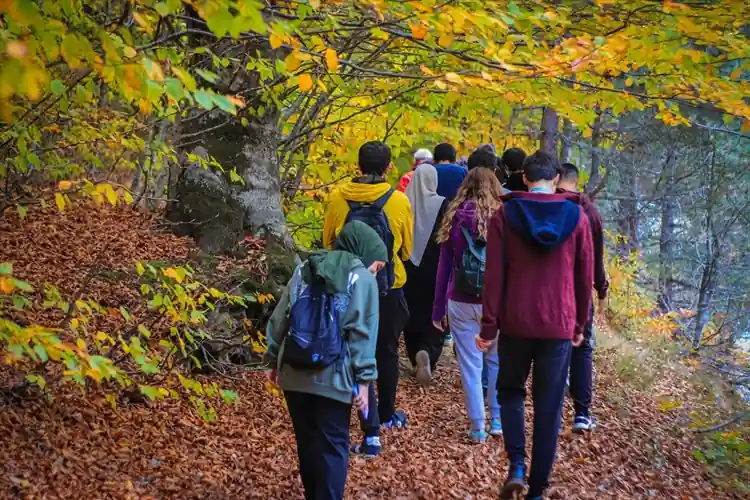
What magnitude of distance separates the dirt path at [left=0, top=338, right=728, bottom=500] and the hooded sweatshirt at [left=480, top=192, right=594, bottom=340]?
61.2 inches

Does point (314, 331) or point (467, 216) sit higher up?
point (467, 216)

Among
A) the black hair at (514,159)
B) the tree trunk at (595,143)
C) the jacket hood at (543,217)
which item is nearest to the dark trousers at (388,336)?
the jacket hood at (543,217)

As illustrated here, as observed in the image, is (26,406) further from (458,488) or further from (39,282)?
(458,488)

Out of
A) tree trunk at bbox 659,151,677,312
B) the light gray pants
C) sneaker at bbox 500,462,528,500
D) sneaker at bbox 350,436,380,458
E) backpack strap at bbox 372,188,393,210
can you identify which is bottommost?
tree trunk at bbox 659,151,677,312

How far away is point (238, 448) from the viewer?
5492 millimetres

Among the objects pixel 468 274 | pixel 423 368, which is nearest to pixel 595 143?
pixel 423 368

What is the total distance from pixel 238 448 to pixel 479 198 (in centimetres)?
285

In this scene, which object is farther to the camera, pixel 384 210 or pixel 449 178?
pixel 449 178

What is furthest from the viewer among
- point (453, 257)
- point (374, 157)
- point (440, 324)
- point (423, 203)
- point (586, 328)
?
Result: point (423, 203)

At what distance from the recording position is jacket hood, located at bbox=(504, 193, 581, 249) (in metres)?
4.31

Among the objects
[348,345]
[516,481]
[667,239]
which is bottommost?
[667,239]

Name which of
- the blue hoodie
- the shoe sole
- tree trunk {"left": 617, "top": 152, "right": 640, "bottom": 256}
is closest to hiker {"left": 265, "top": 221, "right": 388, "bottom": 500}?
the blue hoodie

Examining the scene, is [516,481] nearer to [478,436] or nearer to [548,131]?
[478,436]

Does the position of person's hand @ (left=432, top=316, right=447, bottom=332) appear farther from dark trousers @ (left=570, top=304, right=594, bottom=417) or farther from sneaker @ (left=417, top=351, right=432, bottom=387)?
sneaker @ (left=417, top=351, right=432, bottom=387)
